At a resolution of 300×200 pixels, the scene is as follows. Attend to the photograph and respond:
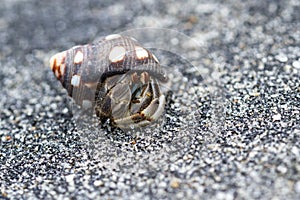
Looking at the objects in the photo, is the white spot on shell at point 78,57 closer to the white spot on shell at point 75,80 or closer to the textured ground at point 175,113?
the white spot on shell at point 75,80

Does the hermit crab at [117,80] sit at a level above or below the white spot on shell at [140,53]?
below

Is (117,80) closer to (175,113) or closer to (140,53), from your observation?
(140,53)

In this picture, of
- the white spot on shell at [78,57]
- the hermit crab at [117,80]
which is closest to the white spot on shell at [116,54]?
the hermit crab at [117,80]

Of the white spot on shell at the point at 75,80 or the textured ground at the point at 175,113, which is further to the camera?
the white spot on shell at the point at 75,80

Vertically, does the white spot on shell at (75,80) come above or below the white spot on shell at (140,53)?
below

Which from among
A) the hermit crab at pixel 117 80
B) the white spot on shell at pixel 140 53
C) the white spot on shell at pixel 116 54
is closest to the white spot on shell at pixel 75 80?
the hermit crab at pixel 117 80

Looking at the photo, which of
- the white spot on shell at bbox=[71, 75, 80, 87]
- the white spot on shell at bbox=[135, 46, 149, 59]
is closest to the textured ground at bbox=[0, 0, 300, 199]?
the white spot on shell at bbox=[71, 75, 80, 87]

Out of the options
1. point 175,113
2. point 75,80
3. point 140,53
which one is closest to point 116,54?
point 140,53

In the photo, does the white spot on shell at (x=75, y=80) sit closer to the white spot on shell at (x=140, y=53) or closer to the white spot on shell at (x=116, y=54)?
the white spot on shell at (x=116, y=54)

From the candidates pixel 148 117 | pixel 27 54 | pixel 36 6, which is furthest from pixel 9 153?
pixel 36 6
